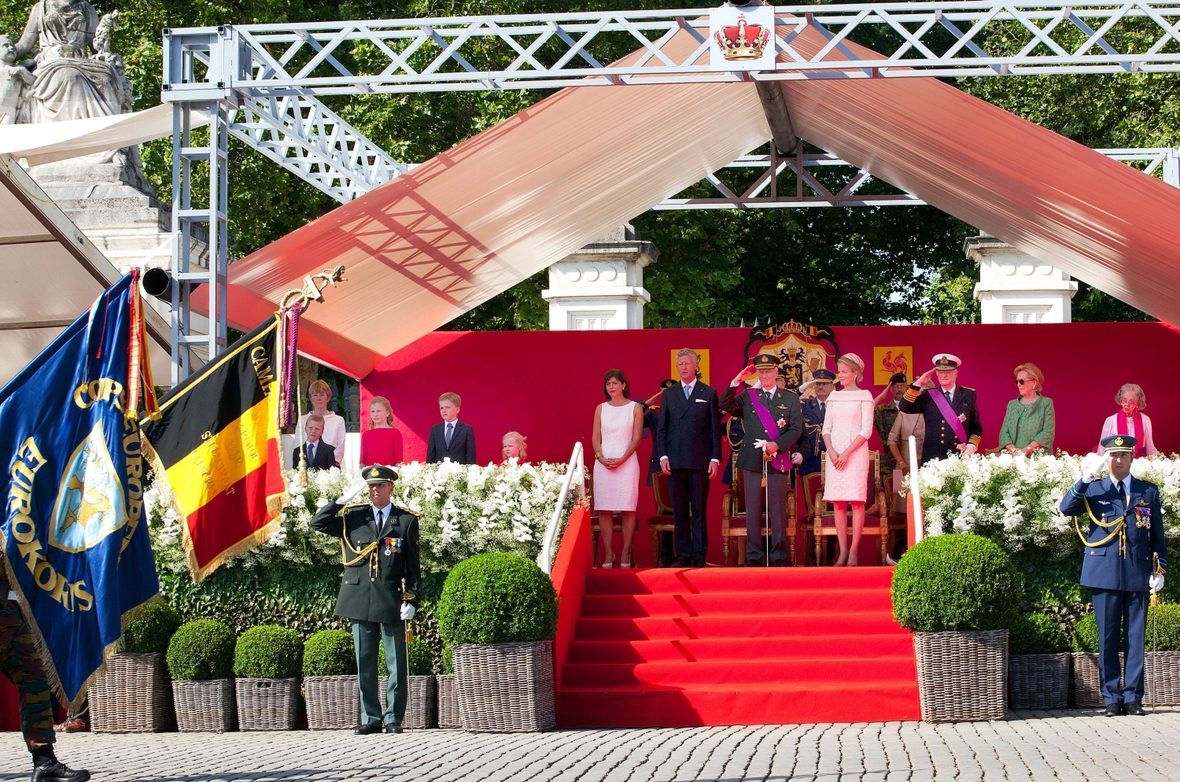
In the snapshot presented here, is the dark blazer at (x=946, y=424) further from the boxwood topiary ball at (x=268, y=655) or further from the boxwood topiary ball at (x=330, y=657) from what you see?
the boxwood topiary ball at (x=268, y=655)


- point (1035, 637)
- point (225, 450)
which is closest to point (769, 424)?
point (1035, 637)

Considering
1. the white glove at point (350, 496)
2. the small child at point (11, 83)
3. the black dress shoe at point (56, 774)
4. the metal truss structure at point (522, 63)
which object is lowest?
the black dress shoe at point (56, 774)

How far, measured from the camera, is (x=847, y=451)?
11.3m

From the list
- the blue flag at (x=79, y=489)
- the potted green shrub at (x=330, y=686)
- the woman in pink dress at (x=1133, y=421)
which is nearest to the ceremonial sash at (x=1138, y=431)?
the woman in pink dress at (x=1133, y=421)

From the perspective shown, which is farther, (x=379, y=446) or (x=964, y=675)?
(x=379, y=446)

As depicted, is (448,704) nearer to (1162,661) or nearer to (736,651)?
(736,651)

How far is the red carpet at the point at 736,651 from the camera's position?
931 centimetres

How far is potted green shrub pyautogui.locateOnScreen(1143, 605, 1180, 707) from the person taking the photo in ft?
30.7

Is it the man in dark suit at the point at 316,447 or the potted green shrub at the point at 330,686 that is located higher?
the man in dark suit at the point at 316,447

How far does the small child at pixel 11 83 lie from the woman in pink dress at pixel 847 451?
10290 millimetres

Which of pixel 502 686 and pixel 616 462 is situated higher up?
pixel 616 462

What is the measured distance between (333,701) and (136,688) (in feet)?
4.45

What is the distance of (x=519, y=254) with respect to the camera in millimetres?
14586

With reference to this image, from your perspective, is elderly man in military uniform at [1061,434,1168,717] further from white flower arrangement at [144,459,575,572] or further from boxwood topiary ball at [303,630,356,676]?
boxwood topiary ball at [303,630,356,676]
